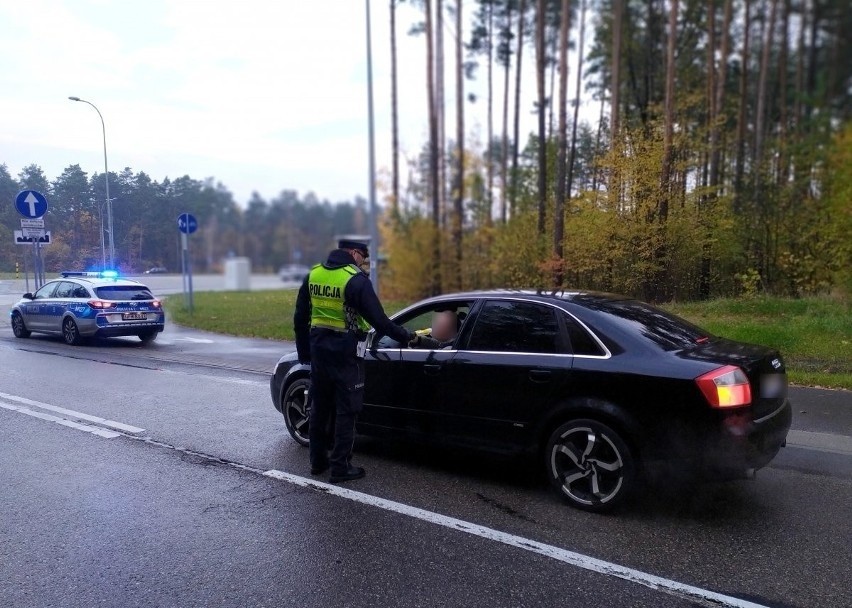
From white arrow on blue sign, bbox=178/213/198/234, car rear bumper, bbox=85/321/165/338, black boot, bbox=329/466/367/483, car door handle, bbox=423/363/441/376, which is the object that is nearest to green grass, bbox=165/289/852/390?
white arrow on blue sign, bbox=178/213/198/234

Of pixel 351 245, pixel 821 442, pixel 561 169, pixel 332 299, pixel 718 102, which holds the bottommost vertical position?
pixel 821 442

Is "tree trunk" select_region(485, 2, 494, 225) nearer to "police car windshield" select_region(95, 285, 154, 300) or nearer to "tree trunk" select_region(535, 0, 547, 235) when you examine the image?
"tree trunk" select_region(535, 0, 547, 235)

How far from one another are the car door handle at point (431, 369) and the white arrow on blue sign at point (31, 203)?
959 centimetres

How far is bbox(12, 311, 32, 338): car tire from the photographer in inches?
567

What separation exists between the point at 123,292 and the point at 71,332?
1.33 metres

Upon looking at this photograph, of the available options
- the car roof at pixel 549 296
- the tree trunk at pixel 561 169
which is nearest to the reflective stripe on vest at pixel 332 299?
the car roof at pixel 549 296

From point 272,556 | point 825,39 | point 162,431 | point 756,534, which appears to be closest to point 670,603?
point 756,534

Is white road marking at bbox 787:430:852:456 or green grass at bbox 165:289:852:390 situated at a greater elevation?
green grass at bbox 165:289:852:390

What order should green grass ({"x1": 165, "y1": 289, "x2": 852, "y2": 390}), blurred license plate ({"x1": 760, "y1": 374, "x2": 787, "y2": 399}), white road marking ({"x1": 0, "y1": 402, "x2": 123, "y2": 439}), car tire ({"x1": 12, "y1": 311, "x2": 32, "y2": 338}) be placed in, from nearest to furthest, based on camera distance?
blurred license plate ({"x1": 760, "y1": 374, "x2": 787, "y2": 399}) → white road marking ({"x1": 0, "y1": 402, "x2": 123, "y2": 439}) → green grass ({"x1": 165, "y1": 289, "x2": 852, "y2": 390}) → car tire ({"x1": 12, "y1": 311, "x2": 32, "y2": 338})

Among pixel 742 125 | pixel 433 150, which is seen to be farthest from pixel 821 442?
pixel 433 150

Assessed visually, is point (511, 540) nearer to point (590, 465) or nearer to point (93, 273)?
point (590, 465)

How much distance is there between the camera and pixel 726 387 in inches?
153

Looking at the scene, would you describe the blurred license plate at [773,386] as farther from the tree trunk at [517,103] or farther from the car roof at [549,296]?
the tree trunk at [517,103]

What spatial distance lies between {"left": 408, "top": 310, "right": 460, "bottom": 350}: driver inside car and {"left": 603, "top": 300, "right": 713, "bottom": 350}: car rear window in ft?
3.83
